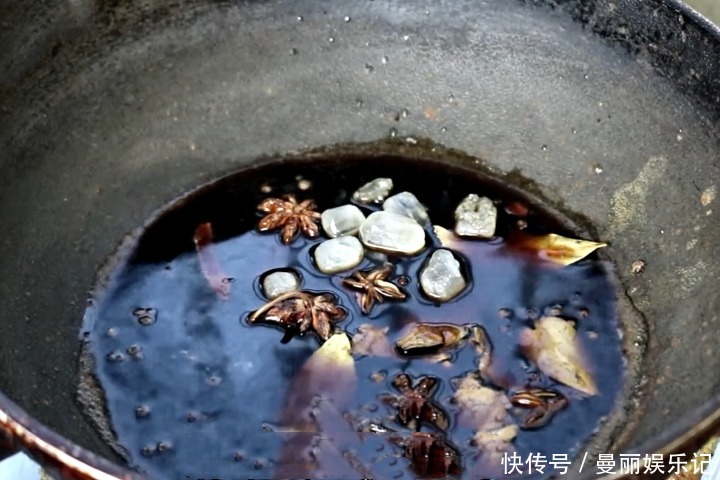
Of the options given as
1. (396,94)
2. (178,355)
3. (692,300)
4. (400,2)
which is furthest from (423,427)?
(400,2)

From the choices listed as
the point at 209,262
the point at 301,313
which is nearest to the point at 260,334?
the point at 301,313

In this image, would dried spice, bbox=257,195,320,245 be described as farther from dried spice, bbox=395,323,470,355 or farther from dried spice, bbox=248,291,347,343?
dried spice, bbox=395,323,470,355

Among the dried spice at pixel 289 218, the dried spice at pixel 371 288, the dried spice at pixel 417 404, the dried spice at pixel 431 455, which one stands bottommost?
the dried spice at pixel 431 455

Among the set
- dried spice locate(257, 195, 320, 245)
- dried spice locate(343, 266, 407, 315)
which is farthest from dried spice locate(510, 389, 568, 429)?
dried spice locate(257, 195, 320, 245)

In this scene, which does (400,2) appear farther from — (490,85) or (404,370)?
(404,370)

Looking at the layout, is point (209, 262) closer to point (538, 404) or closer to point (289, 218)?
point (289, 218)

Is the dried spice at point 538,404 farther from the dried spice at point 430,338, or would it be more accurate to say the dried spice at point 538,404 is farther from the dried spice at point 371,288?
the dried spice at point 371,288

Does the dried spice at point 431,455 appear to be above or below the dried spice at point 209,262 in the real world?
below

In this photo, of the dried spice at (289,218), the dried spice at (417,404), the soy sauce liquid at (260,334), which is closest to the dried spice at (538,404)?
the soy sauce liquid at (260,334)
